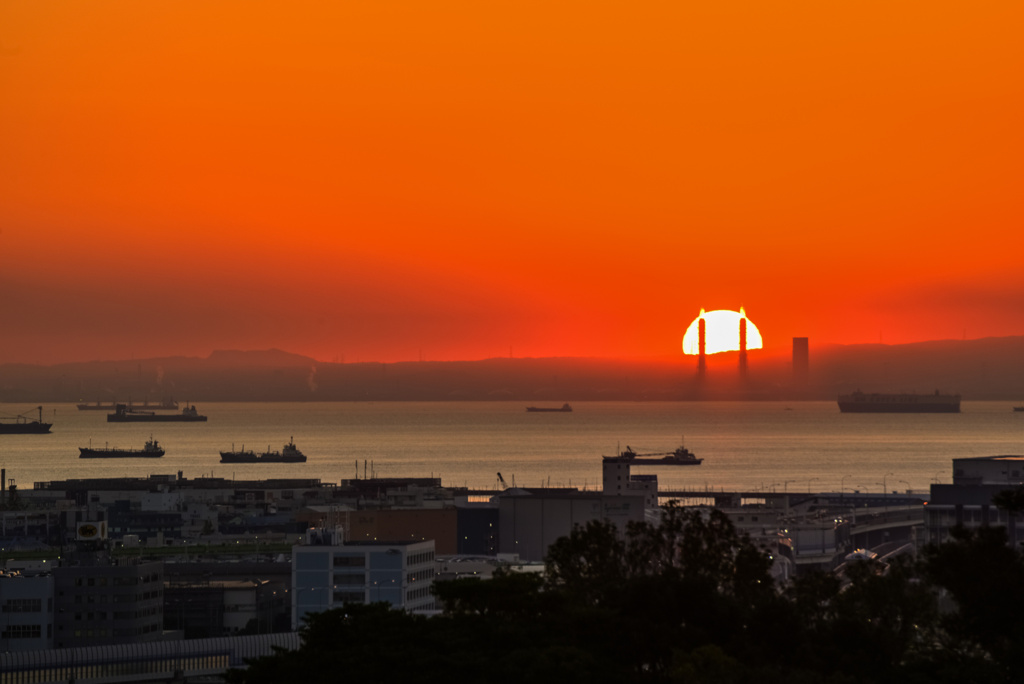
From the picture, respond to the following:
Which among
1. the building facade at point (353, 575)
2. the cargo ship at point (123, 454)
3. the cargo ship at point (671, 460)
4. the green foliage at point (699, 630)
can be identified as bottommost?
the building facade at point (353, 575)

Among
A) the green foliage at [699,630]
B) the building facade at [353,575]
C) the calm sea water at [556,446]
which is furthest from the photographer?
the calm sea water at [556,446]

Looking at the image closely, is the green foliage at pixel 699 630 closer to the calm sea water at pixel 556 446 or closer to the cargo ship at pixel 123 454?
the calm sea water at pixel 556 446

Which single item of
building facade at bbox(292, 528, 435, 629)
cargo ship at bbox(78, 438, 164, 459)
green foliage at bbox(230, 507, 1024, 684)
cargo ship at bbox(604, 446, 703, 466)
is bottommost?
building facade at bbox(292, 528, 435, 629)

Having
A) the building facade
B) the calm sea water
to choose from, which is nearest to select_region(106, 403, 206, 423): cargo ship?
the calm sea water

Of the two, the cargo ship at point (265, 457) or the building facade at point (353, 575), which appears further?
the cargo ship at point (265, 457)

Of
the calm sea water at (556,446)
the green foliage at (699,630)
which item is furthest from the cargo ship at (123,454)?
the green foliage at (699,630)

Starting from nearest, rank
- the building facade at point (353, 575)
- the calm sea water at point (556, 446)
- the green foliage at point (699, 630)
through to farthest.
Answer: the green foliage at point (699, 630), the building facade at point (353, 575), the calm sea water at point (556, 446)

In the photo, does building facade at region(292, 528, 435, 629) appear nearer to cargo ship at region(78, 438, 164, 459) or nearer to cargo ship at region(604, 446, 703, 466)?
cargo ship at region(604, 446, 703, 466)

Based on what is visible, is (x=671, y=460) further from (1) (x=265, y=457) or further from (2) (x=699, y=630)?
(2) (x=699, y=630)
